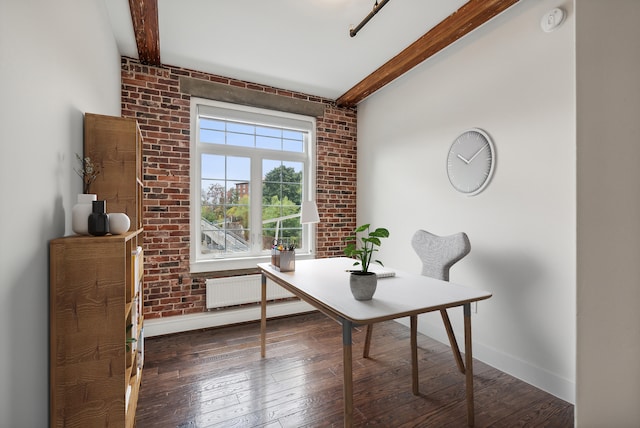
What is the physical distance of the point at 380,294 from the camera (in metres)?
1.77

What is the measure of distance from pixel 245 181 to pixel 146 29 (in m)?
1.73

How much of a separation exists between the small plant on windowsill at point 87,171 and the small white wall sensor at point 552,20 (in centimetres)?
305

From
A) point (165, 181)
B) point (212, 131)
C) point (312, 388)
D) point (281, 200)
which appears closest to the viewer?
point (312, 388)

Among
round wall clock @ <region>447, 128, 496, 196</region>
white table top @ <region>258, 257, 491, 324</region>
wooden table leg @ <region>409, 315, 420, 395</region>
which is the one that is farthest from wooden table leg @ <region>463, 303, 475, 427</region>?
round wall clock @ <region>447, 128, 496, 196</region>

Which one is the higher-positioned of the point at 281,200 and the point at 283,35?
the point at 283,35

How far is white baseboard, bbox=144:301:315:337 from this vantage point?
124 inches

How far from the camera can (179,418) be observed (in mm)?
1894

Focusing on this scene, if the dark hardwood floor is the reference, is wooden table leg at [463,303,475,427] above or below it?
above

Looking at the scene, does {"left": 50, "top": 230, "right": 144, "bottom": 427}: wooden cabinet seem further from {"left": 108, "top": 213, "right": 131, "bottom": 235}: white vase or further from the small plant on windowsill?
the small plant on windowsill

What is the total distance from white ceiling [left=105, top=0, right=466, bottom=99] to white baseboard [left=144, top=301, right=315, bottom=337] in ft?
8.90

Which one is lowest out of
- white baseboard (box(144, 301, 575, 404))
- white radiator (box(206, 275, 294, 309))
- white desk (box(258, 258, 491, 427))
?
white baseboard (box(144, 301, 575, 404))

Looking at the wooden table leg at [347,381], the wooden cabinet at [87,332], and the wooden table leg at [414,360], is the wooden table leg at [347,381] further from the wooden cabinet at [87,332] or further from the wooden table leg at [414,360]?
the wooden cabinet at [87,332]
